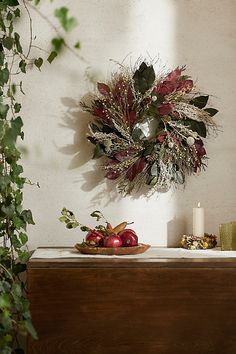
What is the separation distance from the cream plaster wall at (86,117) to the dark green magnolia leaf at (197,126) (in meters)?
0.12

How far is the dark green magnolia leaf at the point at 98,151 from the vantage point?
2887mm

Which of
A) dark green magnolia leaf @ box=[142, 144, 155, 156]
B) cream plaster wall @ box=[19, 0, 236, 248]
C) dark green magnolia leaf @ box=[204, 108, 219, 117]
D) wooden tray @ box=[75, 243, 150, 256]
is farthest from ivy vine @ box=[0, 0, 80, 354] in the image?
dark green magnolia leaf @ box=[204, 108, 219, 117]

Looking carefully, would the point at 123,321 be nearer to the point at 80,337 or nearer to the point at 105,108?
the point at 80,337

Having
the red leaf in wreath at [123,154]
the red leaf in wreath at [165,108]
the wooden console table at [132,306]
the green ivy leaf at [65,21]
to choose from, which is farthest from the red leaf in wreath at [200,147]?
the green ivy leaf at [65,21]

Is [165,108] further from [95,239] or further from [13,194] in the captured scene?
→ [13,194]

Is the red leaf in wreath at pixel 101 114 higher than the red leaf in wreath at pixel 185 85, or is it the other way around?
the red leaf in wreath at pixel 185 85

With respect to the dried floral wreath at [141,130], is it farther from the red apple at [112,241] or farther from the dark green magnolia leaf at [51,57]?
the red apple at [112,241]

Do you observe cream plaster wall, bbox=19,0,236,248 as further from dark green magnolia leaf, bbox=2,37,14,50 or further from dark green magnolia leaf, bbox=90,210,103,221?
dark green magnolia leaf, bbox=2,37,14,50

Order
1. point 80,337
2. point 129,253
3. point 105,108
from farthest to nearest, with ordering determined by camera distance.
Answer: point 105,108 → point 129,253 → point 80,337

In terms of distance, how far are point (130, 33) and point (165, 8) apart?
0.69ft

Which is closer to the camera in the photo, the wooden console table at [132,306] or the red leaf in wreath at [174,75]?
the wooden console table at [132,306]

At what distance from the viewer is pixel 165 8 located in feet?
10.0

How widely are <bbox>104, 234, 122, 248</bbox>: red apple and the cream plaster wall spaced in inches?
13.6

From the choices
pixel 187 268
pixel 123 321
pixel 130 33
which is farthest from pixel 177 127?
pixel 123 321
